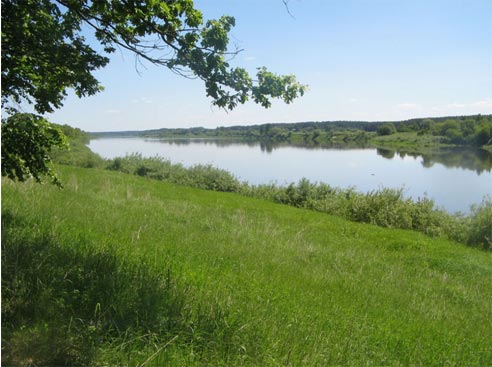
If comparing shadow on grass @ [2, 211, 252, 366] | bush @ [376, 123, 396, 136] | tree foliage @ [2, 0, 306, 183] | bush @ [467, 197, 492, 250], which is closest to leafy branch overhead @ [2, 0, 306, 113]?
tree foliage @ [2, 0, 306, 183]

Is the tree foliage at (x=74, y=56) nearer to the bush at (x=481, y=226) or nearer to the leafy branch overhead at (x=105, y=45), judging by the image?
the leafy branch overhead at (x=105, y=45)

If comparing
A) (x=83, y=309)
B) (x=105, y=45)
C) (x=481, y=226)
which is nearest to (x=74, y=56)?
(x=105, y=45)

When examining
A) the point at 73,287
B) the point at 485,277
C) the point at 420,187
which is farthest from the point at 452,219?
the point at 420,187

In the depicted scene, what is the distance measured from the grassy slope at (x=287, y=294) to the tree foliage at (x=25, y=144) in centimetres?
89

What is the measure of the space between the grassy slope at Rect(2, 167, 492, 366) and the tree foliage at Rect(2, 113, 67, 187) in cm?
89

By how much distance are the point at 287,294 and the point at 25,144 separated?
12.6ft

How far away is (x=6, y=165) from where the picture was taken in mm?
4480

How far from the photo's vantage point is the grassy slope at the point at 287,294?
10.1 feet

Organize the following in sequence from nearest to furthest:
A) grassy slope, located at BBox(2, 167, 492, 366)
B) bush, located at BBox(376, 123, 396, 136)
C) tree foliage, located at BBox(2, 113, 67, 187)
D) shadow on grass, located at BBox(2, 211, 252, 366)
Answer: shadow on grass, located at BBox(2, 211, 252, 366)
grassy slope, located at BBox(2, 167, 492, 366)
tree foliage, located at BBox(2, 113, 67, 187)
bush, located at BBox(376, 123, 396, 136)

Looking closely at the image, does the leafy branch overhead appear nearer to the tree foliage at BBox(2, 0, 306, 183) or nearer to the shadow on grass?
the tree foliage at BBox(2, 0, 306, 183)

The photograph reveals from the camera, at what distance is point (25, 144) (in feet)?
15.1

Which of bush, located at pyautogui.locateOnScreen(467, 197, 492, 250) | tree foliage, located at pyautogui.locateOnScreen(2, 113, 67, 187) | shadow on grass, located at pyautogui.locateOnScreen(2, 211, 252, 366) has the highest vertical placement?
tree foliage, located at pyautogui.locateOnScreen(2, 113, 67, 187)

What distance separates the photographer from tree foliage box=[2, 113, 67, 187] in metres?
4.43

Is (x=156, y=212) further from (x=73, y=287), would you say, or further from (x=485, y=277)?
(x=485, y=277)
